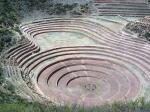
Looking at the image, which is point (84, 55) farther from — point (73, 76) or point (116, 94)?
point (116, 94)

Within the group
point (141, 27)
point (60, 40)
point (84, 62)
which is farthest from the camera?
point (141, 27)

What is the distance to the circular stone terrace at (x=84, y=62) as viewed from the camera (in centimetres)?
2311

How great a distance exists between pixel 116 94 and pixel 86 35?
8.36 metres

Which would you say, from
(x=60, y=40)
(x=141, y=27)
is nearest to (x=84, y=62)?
(x=60, y=40)

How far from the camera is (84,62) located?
2645 centimetres

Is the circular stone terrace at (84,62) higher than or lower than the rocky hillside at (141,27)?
lower

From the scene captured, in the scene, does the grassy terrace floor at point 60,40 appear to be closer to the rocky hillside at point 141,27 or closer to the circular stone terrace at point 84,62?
the circular stone terrace at point 84,62

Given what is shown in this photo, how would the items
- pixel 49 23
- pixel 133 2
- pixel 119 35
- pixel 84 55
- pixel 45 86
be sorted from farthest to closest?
pixel 133 2, pixel 49 23, pixel 119 35, pixel 84 55, pixel 45 86

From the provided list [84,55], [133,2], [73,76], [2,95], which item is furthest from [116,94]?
[133,2]

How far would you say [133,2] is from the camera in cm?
3516

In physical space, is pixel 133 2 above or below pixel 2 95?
above

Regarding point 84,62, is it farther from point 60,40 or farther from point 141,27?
point 141,27

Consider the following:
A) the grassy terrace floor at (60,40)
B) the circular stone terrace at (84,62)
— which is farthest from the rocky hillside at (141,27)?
the grassy terrace floor at (60,40)

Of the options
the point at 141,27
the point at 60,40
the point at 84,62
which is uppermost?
the point at 141,27
